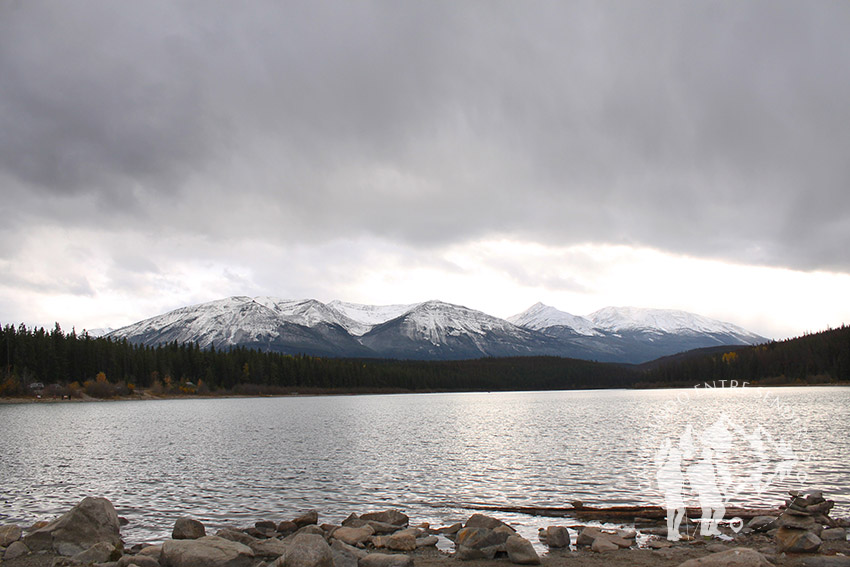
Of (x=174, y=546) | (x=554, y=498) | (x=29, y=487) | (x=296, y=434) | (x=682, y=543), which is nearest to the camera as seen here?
(x=174, y=546)

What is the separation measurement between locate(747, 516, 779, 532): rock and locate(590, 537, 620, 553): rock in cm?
755

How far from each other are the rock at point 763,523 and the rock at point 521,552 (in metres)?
11.4

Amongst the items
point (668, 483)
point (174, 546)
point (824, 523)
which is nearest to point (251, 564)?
point (174, 546)

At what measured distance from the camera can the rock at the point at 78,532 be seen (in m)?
23.5

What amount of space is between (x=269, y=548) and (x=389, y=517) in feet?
23.3

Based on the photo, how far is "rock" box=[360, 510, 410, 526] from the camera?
28016 mm

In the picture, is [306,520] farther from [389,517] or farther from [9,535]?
[9,535]

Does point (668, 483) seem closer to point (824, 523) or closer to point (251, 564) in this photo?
point (824, 523)

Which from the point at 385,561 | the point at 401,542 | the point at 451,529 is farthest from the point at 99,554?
the point at 451,529

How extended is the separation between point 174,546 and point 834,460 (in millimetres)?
45220

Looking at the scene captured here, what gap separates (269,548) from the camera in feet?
73.9

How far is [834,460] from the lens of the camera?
4391 centimetres

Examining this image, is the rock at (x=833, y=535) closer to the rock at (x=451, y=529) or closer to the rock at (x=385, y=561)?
the rock at (x=451, y=529)

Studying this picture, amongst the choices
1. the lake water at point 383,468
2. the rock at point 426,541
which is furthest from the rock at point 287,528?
the rock at point 426,541
